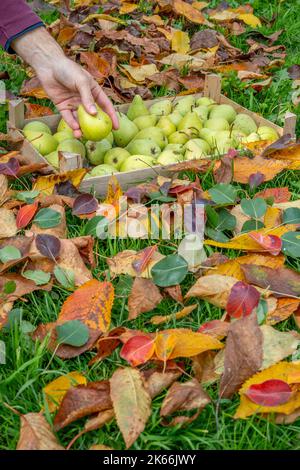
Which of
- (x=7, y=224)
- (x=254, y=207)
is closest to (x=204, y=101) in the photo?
(x=254, y=207)

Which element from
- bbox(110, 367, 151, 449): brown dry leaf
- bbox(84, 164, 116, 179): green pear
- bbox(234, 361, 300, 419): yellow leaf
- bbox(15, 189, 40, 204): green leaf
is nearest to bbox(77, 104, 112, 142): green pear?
bbox(84, 164, 116, 179): green pear

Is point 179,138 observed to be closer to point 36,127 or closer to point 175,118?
point 175,118

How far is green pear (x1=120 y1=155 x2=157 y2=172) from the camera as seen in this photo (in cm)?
283

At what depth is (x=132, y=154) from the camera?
9.89 ft

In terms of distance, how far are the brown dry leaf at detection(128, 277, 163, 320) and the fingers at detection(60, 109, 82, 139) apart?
0.97 m

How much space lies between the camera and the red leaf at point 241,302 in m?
2.01

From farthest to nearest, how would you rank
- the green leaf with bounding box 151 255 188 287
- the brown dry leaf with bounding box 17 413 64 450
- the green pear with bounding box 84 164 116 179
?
the green pear with bounding box 84 164 116 179 → the green leaf with bounding box 151 255 188 287 → the brown dry leaf with bounding box 17 413 64 450

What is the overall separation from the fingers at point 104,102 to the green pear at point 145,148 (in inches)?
6.9

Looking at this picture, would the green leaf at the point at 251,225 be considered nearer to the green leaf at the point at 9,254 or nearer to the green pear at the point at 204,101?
the green leaf at the point at 9,254

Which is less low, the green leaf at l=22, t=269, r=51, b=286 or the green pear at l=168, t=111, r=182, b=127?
the green leaf at l=22, t=269, r=51, b=286

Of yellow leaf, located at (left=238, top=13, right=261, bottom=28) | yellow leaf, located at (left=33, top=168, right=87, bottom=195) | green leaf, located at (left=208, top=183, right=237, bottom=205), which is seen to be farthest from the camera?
yellow leaf, located at (left=238, top=13, right=261, bottom=28)

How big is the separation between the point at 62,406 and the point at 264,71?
9.59ft

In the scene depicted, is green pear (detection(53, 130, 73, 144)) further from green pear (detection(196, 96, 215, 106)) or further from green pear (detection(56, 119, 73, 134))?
green pear (detection(196, 96, 215, 106))

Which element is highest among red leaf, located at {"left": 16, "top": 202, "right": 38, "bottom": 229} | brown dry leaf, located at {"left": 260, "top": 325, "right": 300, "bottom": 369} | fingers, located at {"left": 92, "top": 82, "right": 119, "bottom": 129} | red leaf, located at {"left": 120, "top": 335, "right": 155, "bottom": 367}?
fingers, located at {"left": 92, "top": 82, "right": 119, "bottom": 129}
